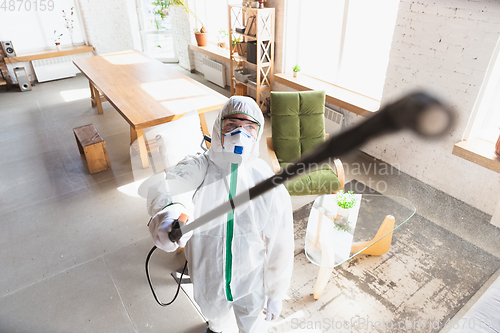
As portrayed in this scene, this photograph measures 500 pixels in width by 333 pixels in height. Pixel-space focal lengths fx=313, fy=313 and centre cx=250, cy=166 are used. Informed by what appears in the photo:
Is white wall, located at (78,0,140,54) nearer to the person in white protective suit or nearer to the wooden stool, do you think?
the wooden stool

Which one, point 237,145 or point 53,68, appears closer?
point 237,145

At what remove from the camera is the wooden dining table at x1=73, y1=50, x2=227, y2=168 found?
3271 millimetres

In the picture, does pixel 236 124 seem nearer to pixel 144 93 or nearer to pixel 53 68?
pixel 144 93

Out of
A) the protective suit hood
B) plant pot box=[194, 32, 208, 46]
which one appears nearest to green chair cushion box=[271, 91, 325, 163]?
the protective suit hood

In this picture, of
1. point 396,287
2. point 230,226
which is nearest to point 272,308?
point 230,226

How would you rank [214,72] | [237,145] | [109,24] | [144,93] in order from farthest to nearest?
1. [109,24]
2. [214,72]
3. [144,93]
4. [237,145]

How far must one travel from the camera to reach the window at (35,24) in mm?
6363

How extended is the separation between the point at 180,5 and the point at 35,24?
3.14 m

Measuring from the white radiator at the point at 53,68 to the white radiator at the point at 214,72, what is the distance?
3056 millimetres

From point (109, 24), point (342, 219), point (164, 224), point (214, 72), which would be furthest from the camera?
point (109, 24)

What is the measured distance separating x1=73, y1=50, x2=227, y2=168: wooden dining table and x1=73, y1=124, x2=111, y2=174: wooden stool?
0.41m

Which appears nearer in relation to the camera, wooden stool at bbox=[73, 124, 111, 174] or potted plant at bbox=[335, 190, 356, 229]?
potted plant at bbox=[335, 190, 356, 229]

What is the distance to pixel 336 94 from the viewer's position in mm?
3850

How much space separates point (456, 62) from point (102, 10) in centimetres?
719
